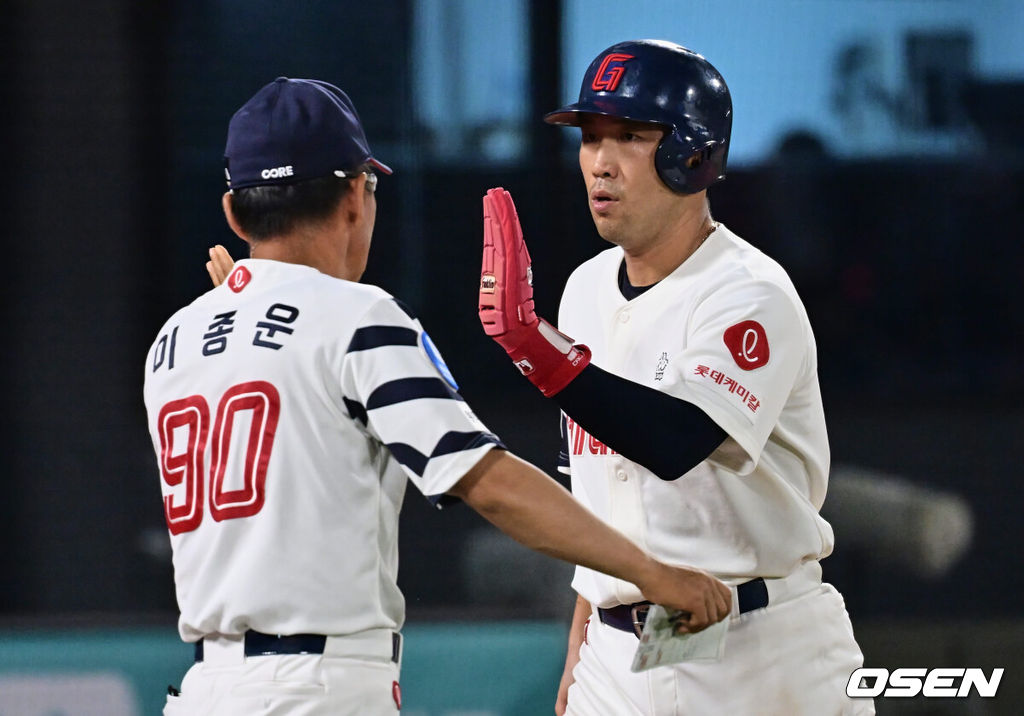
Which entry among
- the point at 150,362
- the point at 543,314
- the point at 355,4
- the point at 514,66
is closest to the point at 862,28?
the point at 514,66

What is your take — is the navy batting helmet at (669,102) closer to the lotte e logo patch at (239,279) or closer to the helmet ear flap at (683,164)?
the helmet ear flap at (683,164)

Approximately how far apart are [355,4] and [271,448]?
2.13 m

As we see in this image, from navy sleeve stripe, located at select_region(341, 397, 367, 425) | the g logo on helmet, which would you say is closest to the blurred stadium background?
the g logo on helmet

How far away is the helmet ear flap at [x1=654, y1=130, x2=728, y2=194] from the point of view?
2.22m

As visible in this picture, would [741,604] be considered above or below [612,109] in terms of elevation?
below

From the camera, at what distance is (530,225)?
138 inches

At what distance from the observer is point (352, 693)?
168 centimetres

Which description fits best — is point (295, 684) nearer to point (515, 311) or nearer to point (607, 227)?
point (515, 311)

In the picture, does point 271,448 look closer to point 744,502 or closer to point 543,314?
point 744,502

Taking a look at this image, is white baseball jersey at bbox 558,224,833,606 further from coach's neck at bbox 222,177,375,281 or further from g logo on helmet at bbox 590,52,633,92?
coach's neck at bbox 222,177,375,281

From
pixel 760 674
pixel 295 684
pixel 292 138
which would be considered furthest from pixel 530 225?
pixel 295 684

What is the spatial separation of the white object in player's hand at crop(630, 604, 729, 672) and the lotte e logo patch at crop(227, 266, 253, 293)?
0.73 meters

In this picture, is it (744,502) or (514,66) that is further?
(514,66)

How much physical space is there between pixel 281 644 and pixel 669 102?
3.69 ft
